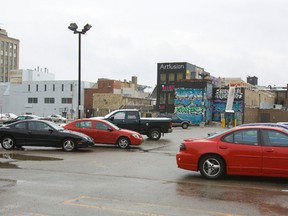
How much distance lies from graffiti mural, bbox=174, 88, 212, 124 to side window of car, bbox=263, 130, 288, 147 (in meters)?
45.3

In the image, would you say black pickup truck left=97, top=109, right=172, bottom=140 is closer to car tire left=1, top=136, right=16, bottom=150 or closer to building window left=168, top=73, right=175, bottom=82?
car tire left=1, top=136, right=16, bottom=150

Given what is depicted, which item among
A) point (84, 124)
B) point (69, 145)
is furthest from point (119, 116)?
point (69, 145)


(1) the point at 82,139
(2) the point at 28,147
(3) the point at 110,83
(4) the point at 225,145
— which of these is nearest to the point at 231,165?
(4) the point at 225,145

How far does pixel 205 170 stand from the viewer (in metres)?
9.98

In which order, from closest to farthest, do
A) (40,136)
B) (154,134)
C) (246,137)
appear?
1. (246,137)
2. (40,136)
3. (154,134)

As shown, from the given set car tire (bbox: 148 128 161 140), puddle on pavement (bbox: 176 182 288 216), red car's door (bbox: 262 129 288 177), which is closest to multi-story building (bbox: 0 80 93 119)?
car tire (bbox: 148 128 161 140)

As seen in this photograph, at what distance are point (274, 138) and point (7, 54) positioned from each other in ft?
544

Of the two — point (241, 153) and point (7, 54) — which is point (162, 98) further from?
point (7, 54)

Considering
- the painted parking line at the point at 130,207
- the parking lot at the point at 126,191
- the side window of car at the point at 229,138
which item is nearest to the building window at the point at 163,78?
the parking lot at the point at 126,191

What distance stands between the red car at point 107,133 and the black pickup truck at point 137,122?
3442 millimetres

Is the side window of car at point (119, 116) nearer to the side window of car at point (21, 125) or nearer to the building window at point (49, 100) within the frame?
the side window of car at point (21, 125)

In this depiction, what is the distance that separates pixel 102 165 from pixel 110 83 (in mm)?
75519

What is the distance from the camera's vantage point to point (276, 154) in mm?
9328

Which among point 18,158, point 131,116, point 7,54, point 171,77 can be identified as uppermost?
point 7,54
